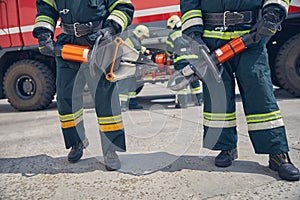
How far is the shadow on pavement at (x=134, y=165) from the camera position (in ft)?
7.03

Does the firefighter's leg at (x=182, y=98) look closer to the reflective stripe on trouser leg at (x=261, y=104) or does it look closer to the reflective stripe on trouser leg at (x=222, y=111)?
the reflective stripe on trouser leg at (x=222, y=111)

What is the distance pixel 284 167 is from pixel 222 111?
543mm

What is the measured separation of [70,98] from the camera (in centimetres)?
229

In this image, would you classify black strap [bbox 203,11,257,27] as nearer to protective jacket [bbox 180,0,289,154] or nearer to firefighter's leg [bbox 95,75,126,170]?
protective jacket [bbox 180,0,289,154]

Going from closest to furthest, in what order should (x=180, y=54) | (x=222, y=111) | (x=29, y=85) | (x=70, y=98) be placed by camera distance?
(x=222, y=111), (x=70, y=98), (x=180, y=54), (x=29, y=85)

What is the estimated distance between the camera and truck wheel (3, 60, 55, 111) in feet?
16.5

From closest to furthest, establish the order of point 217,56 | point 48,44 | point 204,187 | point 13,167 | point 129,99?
point 204,187, point 217,56, point 48,44, point 13,167, point 129,99

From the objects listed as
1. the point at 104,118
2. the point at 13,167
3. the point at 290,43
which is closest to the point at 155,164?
the point at 104,118

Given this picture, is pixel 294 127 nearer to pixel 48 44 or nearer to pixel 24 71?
pixel 48 44

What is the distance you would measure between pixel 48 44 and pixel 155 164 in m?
1.20

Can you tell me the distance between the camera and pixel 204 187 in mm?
1852

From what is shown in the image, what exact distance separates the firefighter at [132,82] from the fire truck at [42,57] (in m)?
0.15

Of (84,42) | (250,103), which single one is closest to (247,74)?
(250,103)

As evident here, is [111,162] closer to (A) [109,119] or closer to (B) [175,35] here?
(A) [109,119]
